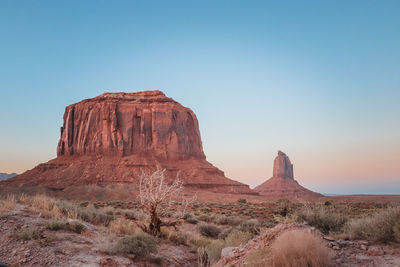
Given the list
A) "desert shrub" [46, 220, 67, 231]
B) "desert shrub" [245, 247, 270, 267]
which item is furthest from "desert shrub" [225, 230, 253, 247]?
"desert shrub" [46, 220, 67, 231]

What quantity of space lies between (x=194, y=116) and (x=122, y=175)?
33021mm

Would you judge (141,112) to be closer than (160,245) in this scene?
No

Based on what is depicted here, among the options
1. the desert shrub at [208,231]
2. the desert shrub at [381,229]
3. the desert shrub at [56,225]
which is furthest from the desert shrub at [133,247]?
the desert shrub at [208,231]

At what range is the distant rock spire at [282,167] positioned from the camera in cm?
12234

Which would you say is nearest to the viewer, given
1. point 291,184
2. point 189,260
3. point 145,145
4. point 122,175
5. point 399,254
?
point 399,254

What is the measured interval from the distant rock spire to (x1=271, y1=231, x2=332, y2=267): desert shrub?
4835 inches

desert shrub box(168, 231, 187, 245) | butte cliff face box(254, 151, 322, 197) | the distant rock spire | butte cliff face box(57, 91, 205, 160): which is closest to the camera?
desert shrub box(168, 231, 187, 245)

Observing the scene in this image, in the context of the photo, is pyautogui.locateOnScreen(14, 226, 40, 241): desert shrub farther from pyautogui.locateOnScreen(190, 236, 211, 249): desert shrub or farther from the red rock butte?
the red rock butte

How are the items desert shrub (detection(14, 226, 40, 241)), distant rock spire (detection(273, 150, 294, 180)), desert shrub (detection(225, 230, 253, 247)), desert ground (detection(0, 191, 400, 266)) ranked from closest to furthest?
desert ground (detection(0, 191, 400, 266)) → desert shrub (detection(14, 226, 40, 241)) → desert shrub (detection(225, 230, 253, 247)) → distant rock spire (detection(273, 150, 294, 180))

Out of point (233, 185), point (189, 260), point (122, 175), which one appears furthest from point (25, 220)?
point (233, 185)

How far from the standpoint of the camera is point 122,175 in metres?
66.2

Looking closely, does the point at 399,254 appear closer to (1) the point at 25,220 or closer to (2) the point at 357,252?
(2) the point at 357,252

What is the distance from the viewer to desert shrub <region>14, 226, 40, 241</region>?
708 centimetres

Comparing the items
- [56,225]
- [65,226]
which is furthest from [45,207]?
[56,225]
